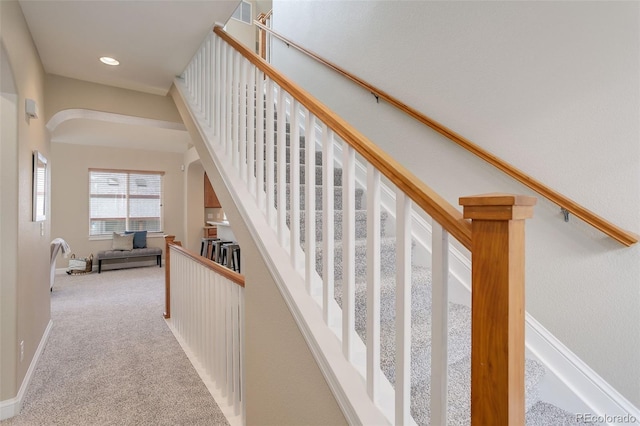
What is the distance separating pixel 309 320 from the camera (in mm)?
1195

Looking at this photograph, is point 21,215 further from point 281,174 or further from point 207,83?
point 281,174

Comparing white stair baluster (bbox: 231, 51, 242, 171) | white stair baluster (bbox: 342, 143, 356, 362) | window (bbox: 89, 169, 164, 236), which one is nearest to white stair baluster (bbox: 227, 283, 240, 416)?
white stair baluster (bbox: 231, 51, 242, 171)

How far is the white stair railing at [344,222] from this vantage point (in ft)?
2.60

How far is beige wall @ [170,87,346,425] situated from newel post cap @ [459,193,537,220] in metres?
0.80

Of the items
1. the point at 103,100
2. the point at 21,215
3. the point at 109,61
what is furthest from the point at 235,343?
the point at 103,100

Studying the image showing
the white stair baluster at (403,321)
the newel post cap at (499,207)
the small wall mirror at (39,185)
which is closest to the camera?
the newel post cap at (499,207)

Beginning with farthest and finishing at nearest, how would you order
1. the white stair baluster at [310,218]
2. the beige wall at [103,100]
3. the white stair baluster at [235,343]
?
the beige wall at [103,100] < the white stair baluster at [235,343] < the white stair baluster at [310,218]

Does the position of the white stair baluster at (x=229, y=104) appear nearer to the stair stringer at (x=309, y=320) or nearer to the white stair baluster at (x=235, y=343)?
the stair stringer at (x=309, y=320)

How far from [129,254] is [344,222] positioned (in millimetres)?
7108

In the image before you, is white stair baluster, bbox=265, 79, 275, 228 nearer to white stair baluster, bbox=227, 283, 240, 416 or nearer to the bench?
white stair baluster, bbox=227, 283, 240, 416

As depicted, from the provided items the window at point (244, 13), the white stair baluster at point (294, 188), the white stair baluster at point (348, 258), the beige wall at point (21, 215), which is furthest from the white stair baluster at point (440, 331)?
the window at point (244, 13)

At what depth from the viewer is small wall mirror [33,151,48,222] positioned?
2.43 metres

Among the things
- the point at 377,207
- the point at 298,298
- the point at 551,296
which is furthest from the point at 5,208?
the point at 551,296

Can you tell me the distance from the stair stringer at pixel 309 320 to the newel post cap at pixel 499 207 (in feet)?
2.18
